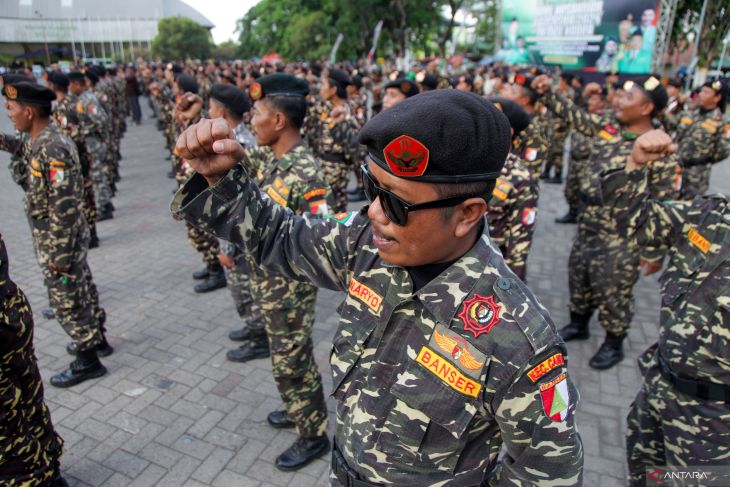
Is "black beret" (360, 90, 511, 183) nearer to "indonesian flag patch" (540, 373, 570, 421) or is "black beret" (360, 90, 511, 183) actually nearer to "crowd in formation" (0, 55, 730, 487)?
"crowd in formation" (0, 55, 730, 487)

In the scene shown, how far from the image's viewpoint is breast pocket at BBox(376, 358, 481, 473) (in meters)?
1.44

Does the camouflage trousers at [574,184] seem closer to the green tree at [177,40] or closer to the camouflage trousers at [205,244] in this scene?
the camouflage trousers at [205,244]

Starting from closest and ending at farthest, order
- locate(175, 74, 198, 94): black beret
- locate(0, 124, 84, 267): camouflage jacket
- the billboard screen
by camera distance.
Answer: locate(0, 124, 84, 267): camouflage jacket, locate(175, 74, 198, 94): black beret, the billboard screen

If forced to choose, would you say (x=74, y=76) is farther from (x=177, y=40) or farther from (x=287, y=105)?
(x=177, y=40)

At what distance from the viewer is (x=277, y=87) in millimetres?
3268

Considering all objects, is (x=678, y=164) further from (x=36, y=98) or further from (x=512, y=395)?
(x=36, y=98)

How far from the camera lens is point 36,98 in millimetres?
4012

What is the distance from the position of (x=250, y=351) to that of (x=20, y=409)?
2.07m

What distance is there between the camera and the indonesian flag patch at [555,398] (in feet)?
4.39

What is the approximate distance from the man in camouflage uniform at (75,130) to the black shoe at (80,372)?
115 inches

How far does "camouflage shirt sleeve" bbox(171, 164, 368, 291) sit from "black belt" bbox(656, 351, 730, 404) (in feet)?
5.76

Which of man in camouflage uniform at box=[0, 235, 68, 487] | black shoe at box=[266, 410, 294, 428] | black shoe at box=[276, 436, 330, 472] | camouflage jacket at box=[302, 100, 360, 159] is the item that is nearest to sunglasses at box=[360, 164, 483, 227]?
man in camouflage uniform at box=[0, 235, 68, 487]

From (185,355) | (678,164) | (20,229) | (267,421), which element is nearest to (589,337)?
(678,164)

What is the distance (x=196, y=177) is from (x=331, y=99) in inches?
263
